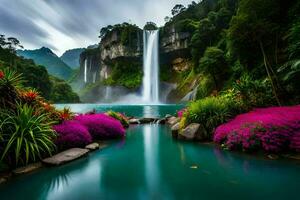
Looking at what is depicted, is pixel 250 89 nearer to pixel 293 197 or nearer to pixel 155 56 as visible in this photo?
pixel 293 197

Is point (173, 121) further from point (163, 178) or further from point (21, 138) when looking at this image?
point (21, 138)

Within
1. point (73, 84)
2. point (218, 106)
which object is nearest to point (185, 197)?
point (218, 106)

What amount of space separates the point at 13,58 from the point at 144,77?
36559 mm

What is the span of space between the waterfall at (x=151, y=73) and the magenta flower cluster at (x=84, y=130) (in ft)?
155

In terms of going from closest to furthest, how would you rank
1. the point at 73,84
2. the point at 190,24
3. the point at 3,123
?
the point at 3,123 < the point at 190,24 < the point at 73,84

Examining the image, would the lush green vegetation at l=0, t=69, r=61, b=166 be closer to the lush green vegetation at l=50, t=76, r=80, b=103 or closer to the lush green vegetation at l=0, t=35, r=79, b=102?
the lush green vegetation at l=0, t=35, r=79, b=102

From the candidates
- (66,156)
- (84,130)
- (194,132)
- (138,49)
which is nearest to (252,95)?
(194,132)

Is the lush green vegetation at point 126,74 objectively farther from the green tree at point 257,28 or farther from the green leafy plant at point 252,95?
the green leafy plant at point 252,95

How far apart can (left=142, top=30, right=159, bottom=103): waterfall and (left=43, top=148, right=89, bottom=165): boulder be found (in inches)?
2002

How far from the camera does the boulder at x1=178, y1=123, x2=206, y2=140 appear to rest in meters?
9.59

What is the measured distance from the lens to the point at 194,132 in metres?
9.62

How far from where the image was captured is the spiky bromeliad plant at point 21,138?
18.2 ft

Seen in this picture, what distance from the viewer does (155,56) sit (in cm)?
6072

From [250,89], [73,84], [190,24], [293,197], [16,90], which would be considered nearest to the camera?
[293,197]
